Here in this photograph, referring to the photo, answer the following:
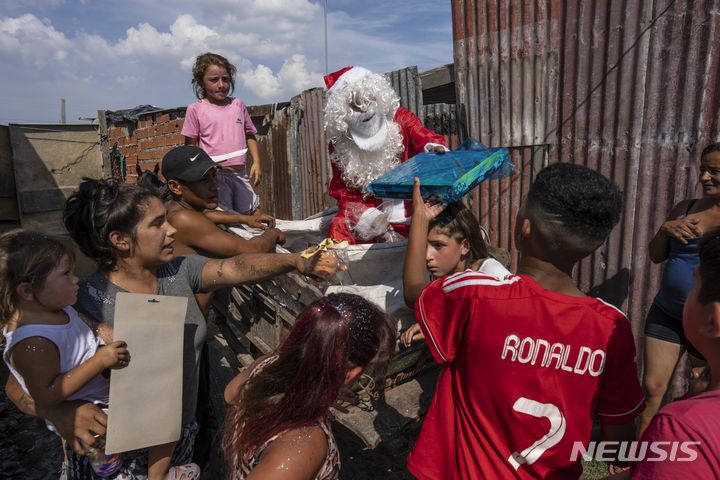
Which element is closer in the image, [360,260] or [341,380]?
[341,380]

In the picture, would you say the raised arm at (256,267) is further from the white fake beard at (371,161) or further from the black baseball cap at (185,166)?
the white fake beard at (371,161)

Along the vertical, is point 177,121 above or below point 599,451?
above

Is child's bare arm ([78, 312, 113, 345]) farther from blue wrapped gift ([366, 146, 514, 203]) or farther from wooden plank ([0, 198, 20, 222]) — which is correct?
wooden plank ([0, 198, 20, 222])

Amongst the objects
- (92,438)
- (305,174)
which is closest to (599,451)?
(92,438)

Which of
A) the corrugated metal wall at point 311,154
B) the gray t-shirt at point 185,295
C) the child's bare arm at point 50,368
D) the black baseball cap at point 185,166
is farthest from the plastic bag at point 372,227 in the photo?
the corrugated metal wall at point 311,154

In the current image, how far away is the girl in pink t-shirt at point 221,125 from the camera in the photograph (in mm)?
4078

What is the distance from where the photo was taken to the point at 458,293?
1467 mm

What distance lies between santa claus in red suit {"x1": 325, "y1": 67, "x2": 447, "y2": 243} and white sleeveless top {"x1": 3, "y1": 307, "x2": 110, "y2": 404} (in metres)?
1.69

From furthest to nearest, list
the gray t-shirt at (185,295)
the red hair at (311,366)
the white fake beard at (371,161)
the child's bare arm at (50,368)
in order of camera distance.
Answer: the white fake beard at (371,161) < the gray t-shirt at (185,295) < the child's bare arm at (50,368) < the red hair at (311,366)

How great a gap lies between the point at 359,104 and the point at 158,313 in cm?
215

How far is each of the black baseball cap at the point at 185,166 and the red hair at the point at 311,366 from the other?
1646 millimetres

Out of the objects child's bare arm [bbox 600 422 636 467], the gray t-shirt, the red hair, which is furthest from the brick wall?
child's bare arm [bbox 600 422 636 467]

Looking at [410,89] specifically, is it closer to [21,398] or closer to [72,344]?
[72,344]

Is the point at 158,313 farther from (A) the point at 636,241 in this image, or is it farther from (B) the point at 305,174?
(B) the point at 305,174
